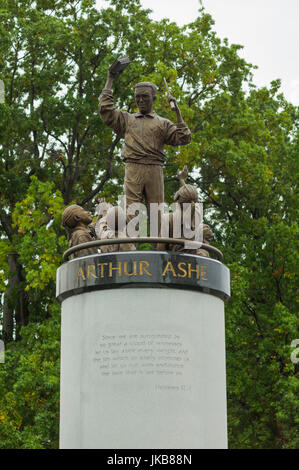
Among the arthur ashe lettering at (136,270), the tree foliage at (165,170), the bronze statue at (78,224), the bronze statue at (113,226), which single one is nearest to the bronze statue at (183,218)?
the arthur ashe lettering at (136,270)

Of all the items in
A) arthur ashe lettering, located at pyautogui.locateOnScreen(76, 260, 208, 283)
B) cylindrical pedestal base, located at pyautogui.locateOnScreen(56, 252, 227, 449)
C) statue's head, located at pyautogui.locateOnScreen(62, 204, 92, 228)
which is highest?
statue's head, located at pyautogui.locateOnScreen(62, 204, 92, 228)

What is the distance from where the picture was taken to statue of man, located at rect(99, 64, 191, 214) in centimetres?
1227

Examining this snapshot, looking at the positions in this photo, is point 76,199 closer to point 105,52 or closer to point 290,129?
point 105,52

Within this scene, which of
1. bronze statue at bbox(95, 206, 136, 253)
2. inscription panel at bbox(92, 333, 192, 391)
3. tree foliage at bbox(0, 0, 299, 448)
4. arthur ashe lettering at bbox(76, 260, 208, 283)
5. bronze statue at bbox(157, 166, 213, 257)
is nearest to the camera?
inscription panel at bbox(92, 333, 192, 391)

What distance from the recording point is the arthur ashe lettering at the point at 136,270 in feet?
34.6

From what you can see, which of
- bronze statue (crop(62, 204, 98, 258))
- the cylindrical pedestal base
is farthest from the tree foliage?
the cylindrical pedestal base

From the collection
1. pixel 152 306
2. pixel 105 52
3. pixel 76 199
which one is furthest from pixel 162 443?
pixel 105 52

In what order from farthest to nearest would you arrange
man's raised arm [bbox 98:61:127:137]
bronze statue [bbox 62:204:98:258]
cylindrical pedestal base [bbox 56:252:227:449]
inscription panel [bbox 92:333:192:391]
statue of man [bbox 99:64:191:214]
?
man's raised arm [bbox 98:61:127:137] → statue of man [bbox 99:64:191:214] → bronze statue [bbox 62:204:98:258] → inscription panel [bbox 92:333:192:391] → cylindrical pedestal base [bbox 56:252:227:449]

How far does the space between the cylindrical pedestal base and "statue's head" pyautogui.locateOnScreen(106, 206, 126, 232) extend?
125cm

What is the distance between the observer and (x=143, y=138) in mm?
12336

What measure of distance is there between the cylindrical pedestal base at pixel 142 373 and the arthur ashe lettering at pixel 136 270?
0.66 ft

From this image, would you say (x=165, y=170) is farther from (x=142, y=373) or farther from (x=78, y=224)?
(x=142, y=373)

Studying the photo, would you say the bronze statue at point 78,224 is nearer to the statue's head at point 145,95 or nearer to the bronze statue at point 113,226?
the bronze statue at point 113,226

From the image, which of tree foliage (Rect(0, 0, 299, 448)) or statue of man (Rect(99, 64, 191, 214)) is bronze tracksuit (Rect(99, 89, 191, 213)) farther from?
tree foliage (Rect(0, 0, 299, 448))
